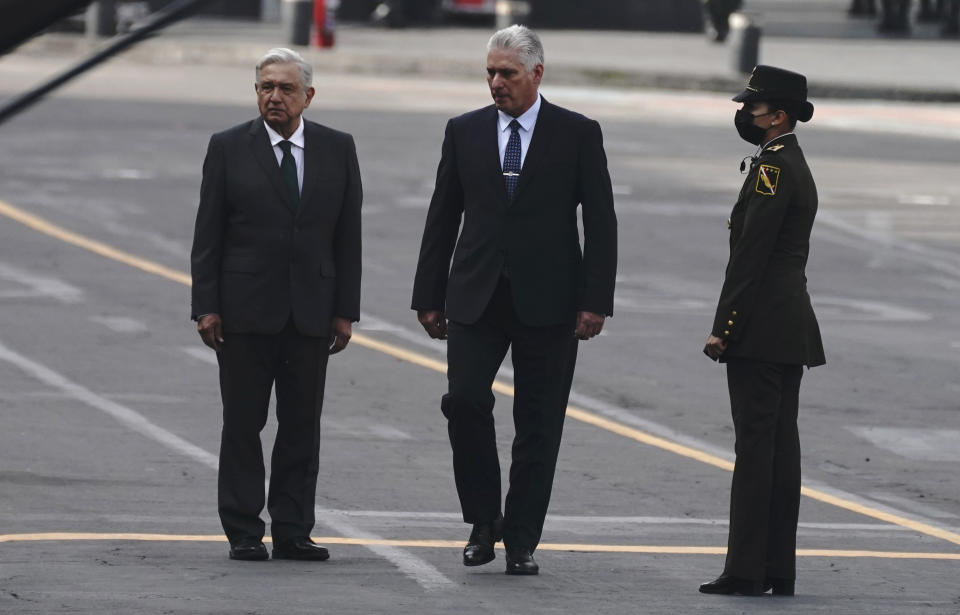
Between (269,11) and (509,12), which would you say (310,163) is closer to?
(509,12)

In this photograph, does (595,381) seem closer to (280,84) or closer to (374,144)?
(280,84)

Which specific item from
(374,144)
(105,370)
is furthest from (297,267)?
(374,144)

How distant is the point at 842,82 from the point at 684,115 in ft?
17.2

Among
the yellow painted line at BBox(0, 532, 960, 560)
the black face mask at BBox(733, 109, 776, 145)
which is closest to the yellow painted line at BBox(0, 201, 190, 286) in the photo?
the yellow painted line at BBox(0, 532, 960, 560)

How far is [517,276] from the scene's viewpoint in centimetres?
802

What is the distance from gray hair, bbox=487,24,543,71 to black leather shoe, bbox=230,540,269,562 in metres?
2.10

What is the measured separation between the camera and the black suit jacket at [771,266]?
7789mm

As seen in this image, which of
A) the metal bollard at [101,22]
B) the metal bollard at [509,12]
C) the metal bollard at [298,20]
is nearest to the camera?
the metal bollard at [101,22]

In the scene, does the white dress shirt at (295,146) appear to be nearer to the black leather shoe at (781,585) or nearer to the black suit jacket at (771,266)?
the black suit jacket at (771,266)

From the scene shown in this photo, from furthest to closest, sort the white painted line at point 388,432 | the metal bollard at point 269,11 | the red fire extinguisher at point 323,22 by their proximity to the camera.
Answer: the metal bollard at point 269,11 < the red fire extinguisher at point 323,22 < the white painted line at point 388,432

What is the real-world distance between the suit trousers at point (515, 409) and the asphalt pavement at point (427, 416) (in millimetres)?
281

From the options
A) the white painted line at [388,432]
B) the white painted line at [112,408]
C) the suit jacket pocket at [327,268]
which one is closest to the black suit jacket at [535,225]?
the suit jacket pocket at [327,268]

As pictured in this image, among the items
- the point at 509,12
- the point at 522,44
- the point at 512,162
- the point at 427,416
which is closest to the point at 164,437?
the point at 427,416

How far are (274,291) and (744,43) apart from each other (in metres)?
28.7
